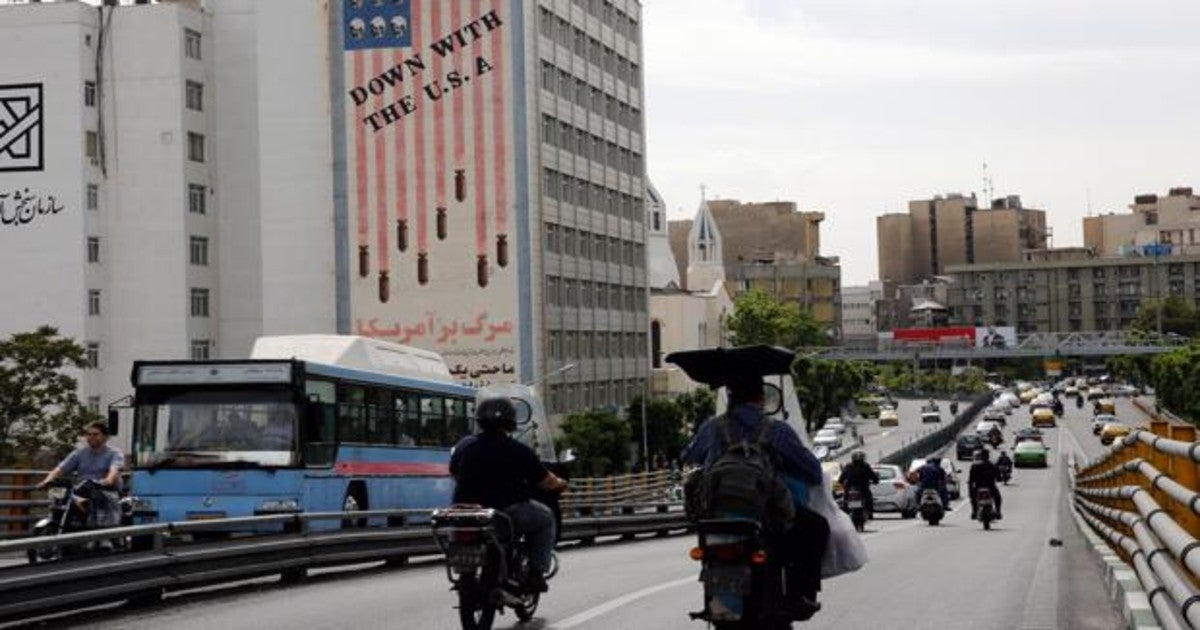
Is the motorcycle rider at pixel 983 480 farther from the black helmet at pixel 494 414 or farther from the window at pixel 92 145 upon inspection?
the window at pixel 92 145

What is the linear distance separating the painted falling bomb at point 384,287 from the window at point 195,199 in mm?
9640

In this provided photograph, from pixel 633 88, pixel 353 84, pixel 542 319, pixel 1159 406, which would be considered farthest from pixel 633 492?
pixel 1159 406

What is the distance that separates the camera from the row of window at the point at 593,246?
327 ft

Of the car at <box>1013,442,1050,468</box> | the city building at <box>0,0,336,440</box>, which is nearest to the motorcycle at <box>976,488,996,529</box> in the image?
the car at <box>1013,442,1050,468</box>

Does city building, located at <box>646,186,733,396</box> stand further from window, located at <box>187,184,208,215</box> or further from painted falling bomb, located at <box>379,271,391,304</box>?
window, located at <box>187,184,208,215</box>

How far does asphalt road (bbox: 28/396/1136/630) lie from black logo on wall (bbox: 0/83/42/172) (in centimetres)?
7238

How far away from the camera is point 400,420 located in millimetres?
33312

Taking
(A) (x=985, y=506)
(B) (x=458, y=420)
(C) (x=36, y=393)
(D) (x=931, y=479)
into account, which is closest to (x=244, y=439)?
(B) (x=458, y=420)

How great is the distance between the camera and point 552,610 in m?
15.7

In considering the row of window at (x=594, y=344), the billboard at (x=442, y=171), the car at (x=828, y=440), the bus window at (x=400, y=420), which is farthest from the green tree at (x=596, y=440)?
the bus window at (x=400, y=420)

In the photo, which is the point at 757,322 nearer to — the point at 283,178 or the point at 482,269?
the point at 482,269

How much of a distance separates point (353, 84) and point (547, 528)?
8403cm

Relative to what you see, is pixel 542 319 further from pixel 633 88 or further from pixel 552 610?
pixel 552 610

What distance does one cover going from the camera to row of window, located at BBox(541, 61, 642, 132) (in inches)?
3893
